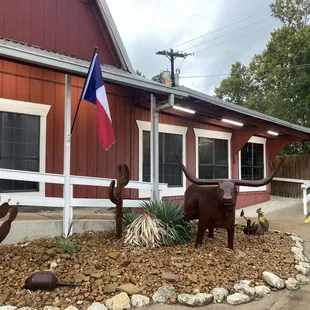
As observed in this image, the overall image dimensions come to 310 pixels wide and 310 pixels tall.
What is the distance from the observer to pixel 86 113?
24.6 ft

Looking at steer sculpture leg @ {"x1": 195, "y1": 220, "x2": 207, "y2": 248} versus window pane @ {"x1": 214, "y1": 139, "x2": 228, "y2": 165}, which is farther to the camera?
window pane @ {"x1": 214, "y1": 139, "x2": 228, "y2": 165}

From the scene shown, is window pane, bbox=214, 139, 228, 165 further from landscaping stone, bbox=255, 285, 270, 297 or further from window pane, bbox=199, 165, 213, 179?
landscaping stone, bbox=255, 285, 270, 297

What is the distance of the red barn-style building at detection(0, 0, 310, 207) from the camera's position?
21.0ft

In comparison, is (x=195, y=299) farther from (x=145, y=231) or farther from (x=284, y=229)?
(x=284, y=229)

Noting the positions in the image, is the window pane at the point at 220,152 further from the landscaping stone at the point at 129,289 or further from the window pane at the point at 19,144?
the landscaping stone at the point at 129,289

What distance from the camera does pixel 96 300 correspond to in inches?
138

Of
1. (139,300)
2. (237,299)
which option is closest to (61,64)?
(139,300)

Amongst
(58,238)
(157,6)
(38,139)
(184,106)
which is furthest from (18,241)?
(157,6)

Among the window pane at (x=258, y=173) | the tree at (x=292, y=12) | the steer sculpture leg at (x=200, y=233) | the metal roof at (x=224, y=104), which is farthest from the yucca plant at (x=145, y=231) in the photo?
the tree at (x=292, y=12)

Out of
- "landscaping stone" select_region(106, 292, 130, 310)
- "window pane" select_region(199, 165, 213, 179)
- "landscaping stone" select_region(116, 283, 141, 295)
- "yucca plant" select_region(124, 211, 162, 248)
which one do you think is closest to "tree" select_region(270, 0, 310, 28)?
"window pane" select_region(199, 165, 213, 179)

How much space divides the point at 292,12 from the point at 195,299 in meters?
17.2

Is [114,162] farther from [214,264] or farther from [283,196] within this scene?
[283,196]

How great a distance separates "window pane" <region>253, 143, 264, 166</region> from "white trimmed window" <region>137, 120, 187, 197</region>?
3689 millimetres

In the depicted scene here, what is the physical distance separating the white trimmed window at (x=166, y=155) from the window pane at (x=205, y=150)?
30.8 inches
